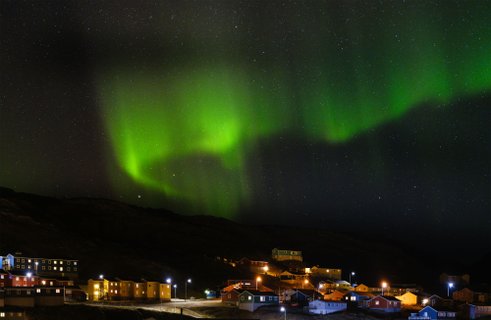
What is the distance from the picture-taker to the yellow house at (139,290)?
91.5 m

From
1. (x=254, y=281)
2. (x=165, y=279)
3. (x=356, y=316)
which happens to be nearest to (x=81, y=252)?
(x=165, y=279)

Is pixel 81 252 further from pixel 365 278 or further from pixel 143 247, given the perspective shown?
pixel 365 278

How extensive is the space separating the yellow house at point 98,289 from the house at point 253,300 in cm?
1942

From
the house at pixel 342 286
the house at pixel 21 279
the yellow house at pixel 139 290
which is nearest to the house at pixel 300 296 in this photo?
the house at pixel 342 286

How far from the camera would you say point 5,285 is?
78.2 m

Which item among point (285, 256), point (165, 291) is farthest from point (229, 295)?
point (285, 256)

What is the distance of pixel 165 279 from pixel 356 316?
34548 millimetres

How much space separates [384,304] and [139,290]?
3454 centimetres

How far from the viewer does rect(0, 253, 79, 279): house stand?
9294 centimetres

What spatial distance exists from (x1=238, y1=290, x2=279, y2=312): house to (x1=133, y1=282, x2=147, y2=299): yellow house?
50.1 feet

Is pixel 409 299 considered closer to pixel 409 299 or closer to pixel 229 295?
pixel 409 299

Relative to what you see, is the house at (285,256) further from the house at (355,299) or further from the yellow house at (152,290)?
the yellow house at (152,290)

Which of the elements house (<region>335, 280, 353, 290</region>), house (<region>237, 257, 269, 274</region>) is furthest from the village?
house (<region>237, 257, 269, 274</region>)

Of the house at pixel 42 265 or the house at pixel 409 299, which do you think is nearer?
the house at pixel 42 265
